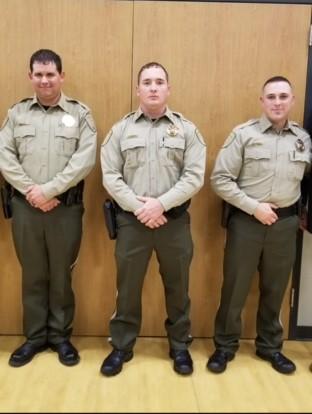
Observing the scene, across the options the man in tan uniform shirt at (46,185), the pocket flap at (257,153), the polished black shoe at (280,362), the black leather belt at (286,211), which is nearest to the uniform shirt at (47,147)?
the man in tan uniform shirt at (46,185)

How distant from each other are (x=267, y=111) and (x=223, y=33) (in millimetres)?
625

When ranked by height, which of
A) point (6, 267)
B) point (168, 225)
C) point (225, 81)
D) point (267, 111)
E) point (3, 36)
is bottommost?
point (6, 267)

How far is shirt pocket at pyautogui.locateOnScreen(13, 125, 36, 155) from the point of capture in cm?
278

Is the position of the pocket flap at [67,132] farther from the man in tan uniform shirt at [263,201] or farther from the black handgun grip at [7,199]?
the man in tan uniform shirt at [263,201]

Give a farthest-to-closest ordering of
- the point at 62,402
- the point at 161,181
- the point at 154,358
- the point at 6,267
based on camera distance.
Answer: the point at 6,267 < the point at 154,358 < the point at 161,181 < the point at 62,402

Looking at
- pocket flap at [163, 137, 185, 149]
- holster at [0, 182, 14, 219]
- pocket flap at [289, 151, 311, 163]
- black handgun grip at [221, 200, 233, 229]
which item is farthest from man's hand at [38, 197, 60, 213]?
pocket flap at [289, 151, 311, 163]

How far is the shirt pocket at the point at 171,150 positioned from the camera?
2723 millimetres

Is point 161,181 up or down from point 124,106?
down

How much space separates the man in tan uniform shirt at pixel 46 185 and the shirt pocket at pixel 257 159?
89 centimetres

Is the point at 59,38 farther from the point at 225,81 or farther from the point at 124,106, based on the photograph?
the point at 225,81

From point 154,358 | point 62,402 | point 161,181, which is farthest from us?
point 154,358

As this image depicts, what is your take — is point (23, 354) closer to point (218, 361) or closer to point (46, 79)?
point (218, 361)

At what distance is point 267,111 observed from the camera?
2775mm

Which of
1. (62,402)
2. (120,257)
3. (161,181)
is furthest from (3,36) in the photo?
(62,402)
